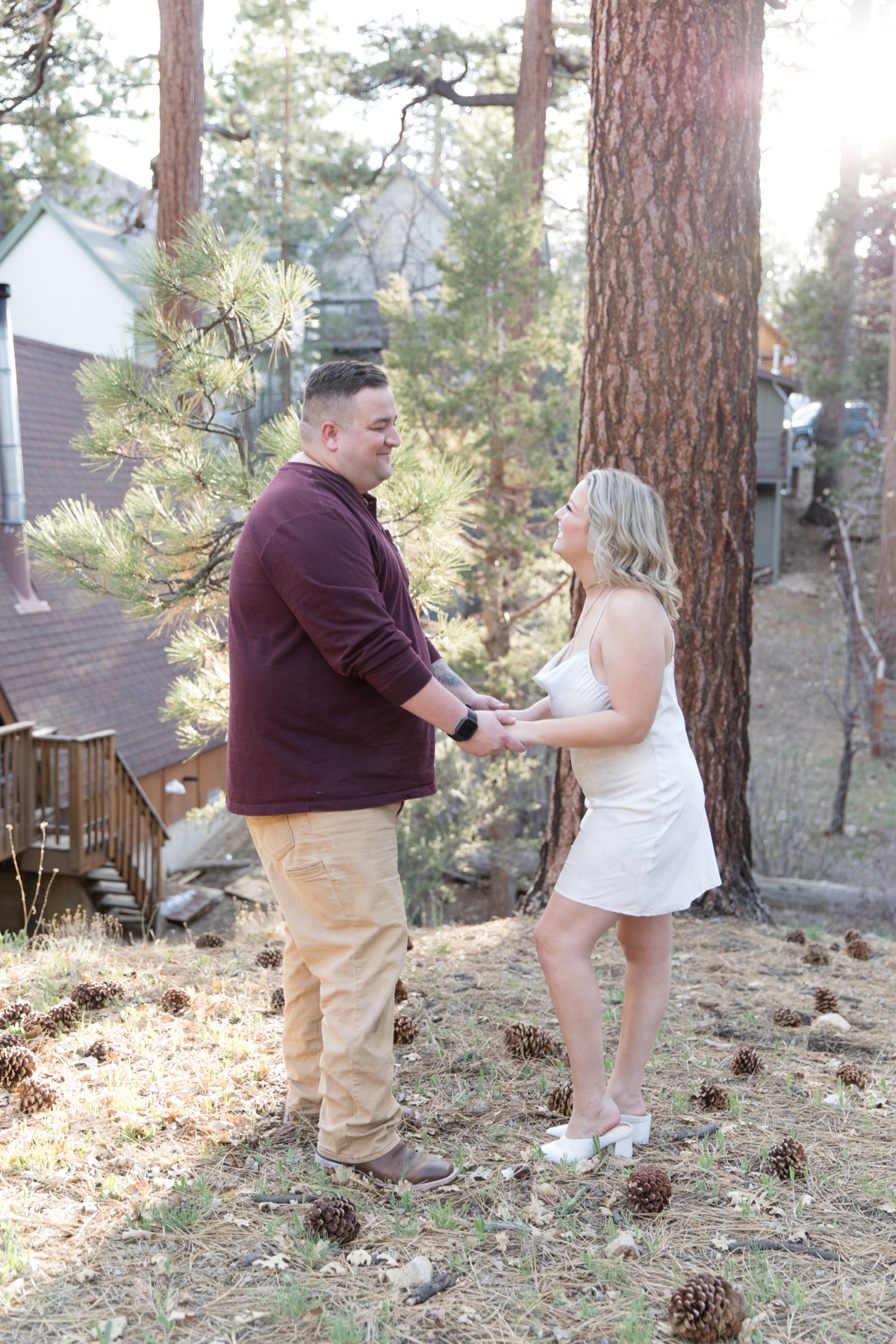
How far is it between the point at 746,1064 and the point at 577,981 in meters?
1.02

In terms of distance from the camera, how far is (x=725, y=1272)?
8.03ft

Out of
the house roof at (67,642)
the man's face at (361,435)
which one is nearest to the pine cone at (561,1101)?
the man's face at (361,435)

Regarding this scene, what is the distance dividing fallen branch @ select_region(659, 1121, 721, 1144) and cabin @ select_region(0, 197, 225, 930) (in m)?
5.91

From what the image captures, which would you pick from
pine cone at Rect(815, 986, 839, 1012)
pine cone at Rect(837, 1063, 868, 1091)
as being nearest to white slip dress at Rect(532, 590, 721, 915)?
pine cone at Rect(837, 1063, 868, 1091)

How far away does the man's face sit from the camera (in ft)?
9.22

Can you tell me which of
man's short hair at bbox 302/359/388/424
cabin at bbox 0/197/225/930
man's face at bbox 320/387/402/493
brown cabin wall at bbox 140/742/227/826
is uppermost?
man's short hair at bbox 302/359/388/424

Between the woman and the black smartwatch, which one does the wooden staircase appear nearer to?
the woman

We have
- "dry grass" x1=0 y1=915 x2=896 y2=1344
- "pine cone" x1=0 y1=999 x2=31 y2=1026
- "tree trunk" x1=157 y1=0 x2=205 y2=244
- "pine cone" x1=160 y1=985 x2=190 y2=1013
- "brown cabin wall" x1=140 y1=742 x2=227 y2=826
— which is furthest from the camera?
"brown cabin wall" x1=140 y1=742 x2=227 y2=826

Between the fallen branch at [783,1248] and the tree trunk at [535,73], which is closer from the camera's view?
the fallen branch at [783,1248]

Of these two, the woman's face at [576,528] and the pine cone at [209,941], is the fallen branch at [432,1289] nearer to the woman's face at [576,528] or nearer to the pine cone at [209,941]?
the woman's face at [576,528]

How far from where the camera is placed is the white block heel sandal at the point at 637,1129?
3055 millimetres

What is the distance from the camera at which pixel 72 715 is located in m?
11.6

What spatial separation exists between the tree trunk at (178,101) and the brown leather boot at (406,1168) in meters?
9.80

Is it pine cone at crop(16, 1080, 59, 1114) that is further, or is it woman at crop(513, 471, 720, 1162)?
pine cone at crop(16, 1080, 59, 1114)
